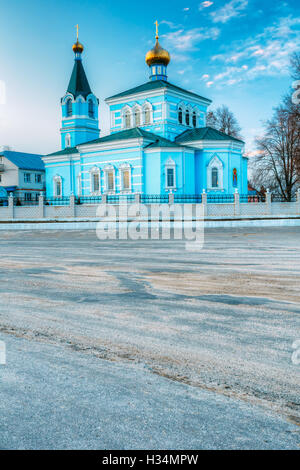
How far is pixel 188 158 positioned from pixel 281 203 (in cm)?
813

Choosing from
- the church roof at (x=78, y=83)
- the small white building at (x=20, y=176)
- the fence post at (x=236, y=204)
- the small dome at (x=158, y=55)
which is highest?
the small dome at (x=158, y=55)

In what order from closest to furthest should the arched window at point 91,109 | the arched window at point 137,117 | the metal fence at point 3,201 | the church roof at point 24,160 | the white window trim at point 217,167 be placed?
1. the metal fence at point 3,201
2. the white window trim at point 217,167
3. the arched window at point 137,117
4. the arched window at point 91,109
5. the church roof at point 24,160

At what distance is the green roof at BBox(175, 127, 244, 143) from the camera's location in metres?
30.0

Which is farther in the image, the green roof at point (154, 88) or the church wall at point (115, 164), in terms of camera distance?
the green roof at point (154, 88)

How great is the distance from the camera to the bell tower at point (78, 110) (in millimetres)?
36406

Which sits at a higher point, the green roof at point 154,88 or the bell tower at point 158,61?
the bell tower at point 158,61

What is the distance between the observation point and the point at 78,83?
3669 cm

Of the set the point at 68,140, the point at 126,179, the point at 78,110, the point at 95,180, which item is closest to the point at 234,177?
the point at 126,179

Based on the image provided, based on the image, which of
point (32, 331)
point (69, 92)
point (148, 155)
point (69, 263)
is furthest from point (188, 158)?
point (32, 331)

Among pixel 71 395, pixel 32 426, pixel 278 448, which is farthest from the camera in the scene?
pixel 71 395

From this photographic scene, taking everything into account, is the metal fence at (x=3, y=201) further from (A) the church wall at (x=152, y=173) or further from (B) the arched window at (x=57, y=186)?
(A) the church wall at (x=152, y=173)

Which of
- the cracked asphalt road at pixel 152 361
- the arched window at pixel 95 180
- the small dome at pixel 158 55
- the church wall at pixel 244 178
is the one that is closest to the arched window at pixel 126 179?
the arched window at pixel 95 180

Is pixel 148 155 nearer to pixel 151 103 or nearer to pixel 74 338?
pixel 151 103
